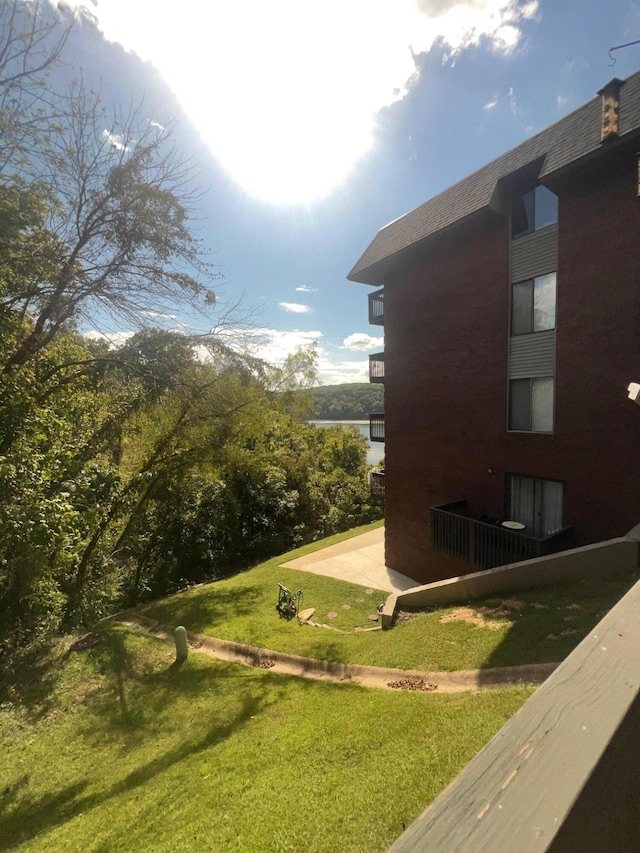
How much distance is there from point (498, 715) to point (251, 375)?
987 cm

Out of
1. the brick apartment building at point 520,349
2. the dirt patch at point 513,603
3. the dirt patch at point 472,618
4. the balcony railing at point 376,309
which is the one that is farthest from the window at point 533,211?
the dirt patch at point 472,618

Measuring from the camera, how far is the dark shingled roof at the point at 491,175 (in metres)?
7.66

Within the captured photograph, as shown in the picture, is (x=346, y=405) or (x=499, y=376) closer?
(x=499, y=376)

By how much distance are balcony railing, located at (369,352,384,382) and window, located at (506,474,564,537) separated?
6.54 metres

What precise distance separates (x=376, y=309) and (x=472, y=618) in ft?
37.0

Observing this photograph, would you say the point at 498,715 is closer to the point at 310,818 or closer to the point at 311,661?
the point at 310,818

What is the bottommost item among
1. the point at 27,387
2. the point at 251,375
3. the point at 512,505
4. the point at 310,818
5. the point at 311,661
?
the point at 311,661

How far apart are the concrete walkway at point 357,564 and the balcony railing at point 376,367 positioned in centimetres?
692

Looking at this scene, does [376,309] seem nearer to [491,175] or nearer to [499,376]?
[491,175]

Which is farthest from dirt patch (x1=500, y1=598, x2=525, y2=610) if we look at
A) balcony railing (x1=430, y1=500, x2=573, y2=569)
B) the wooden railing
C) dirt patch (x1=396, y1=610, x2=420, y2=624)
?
the wooden railing

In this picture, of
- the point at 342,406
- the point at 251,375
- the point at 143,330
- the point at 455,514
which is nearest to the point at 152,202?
the point at 143,330

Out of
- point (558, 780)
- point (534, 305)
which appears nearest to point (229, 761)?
point (558, 780)

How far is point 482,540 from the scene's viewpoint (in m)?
9.79

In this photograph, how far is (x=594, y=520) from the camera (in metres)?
8.39
